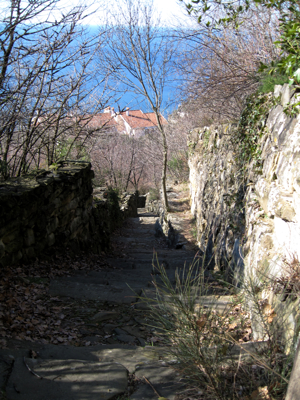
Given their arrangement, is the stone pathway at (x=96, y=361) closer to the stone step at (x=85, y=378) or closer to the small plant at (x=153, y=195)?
the stone step at (x=85, y=378)

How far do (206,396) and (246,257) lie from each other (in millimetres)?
2747

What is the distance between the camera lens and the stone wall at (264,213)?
9.31ft

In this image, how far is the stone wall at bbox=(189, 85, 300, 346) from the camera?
9.31 ft

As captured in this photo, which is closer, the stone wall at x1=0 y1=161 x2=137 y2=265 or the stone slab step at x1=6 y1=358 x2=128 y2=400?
the stone slab step at x1=6 y1=358 x2=128 y2=400

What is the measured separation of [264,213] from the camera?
13.0 feet

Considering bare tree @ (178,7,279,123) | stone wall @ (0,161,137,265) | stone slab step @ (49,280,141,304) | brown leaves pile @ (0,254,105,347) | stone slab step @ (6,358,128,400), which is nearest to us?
stone slab step @ (6,358,128,400)

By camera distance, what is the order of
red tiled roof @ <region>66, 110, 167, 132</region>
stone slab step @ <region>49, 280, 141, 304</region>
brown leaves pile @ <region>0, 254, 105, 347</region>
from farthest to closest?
red tiled roof @ <region>66, 110, 167, 132</region> < stone slab step @ <region>49, 280, 141, 304</region> < brown leaves pile @ <region>0, 254, 105, 347</region>

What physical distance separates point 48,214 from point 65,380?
3824 millimetres

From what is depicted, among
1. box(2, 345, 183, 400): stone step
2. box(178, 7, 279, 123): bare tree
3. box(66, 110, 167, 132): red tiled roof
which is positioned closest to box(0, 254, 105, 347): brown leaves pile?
box(2, 345, 183, 400): stone step

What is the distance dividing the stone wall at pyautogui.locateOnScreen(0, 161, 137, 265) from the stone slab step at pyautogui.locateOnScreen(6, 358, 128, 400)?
8.33 feet

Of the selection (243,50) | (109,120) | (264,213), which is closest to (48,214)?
(109,120)

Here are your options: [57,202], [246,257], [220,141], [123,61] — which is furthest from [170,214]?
[246,257]

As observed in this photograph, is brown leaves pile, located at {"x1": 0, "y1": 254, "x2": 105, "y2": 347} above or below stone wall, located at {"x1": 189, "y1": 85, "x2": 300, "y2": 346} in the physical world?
below

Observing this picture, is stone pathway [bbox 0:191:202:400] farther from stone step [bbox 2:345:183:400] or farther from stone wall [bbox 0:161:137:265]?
stone wall [bbox 0:161:137:265]
